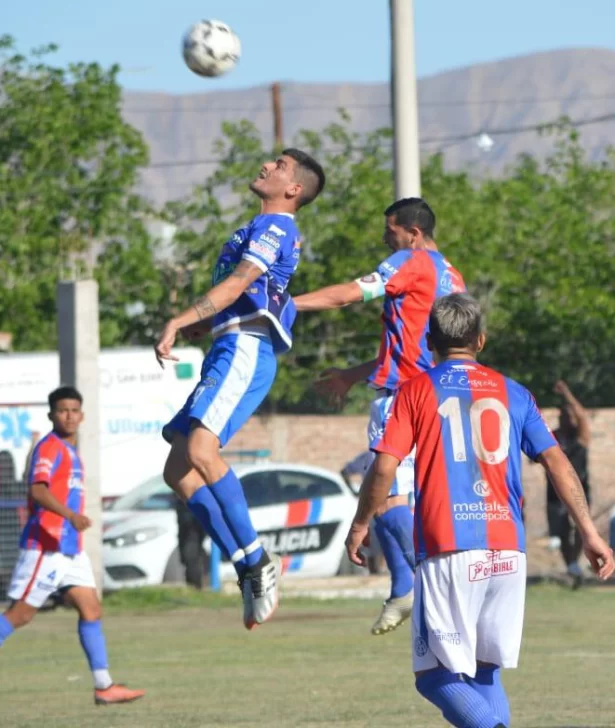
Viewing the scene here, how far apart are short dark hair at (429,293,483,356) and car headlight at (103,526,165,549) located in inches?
571

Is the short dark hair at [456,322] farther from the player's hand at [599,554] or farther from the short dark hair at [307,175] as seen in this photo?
the short dark hair at [307,175]

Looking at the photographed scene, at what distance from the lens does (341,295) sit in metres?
9.16

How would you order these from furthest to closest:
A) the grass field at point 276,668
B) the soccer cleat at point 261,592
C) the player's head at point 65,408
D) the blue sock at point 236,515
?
the player's head at point 65,408 → the grass field at point 276,668 → the blue sock at point 236,515 → the soccer cleat at point 261,592

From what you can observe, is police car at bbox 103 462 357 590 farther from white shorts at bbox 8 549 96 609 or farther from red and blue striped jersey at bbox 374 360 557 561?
red and blue striped jersey at bbox 374 360 557 561

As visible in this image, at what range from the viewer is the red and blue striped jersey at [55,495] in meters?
12.2

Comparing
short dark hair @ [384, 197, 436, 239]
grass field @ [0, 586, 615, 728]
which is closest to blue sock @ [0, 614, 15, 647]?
grass field @ [0, 586, 615, 728]

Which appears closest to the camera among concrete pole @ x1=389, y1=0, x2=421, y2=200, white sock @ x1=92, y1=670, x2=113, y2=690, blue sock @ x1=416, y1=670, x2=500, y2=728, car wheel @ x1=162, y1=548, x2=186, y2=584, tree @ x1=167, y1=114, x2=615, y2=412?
blue sock @ x1=416, y1=670, x2=500, y2=728

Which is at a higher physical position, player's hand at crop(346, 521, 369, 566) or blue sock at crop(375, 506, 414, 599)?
player's hand at crop(346, 521, 369, 566)

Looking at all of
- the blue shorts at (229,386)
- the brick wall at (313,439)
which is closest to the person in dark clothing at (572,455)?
the blue shorts at (229,386)

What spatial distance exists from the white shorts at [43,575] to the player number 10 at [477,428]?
18.5 feet

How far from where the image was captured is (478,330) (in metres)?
7.21

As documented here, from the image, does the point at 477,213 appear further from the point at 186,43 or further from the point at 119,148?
the point at 186,43

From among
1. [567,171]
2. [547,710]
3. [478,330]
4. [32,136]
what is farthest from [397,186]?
[567,171]

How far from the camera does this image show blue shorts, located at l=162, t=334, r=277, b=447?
342 inches
